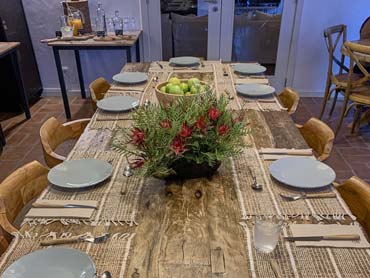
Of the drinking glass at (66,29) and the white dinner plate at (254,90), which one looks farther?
the drinking glass at (66,29)

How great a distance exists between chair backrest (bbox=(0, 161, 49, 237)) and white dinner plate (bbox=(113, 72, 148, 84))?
945 mm

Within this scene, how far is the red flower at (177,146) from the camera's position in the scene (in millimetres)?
990

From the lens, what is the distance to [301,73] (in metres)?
3.90

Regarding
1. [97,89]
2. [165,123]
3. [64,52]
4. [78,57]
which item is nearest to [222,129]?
[165,123]

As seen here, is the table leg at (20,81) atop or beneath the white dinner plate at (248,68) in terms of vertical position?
beneath

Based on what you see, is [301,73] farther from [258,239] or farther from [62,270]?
[62,270]

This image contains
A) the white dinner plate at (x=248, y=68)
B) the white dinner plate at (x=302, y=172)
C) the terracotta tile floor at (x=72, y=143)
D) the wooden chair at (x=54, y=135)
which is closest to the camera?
the white dinner plate at (x=302, y=172)

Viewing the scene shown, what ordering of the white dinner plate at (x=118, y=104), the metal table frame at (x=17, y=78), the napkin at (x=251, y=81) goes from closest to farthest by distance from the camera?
the white dinner plate at (x=118, y=104) < the napkin at (x=251, y=81) < the metal table frame at (x=17, y=78)

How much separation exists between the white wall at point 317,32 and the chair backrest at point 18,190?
129 inches

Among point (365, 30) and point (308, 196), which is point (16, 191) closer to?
point (308, 196)

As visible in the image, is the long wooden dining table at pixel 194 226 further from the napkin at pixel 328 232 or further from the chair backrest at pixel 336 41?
the chair backrest at pixel 336 41

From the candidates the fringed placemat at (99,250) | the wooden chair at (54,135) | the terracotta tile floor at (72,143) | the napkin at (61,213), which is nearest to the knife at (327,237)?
the fringed placemat at (99,250)

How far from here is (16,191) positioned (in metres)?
1.19

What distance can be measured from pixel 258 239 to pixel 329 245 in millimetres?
183
